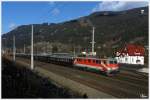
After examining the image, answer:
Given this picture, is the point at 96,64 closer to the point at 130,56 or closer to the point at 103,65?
the point at 103,65

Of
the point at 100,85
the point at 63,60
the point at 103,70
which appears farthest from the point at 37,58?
the point at 100,85

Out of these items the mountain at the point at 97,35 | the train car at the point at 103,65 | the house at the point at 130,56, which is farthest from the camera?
the mountain at the point at 97,35

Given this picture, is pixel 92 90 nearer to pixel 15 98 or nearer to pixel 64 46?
pixel 15 98

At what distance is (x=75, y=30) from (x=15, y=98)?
164041 mm

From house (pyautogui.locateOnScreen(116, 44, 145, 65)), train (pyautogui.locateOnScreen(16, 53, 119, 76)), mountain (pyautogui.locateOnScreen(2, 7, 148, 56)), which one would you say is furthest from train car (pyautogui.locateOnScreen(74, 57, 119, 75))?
mountain (pyautogui.locateOnScreen(2, 7, 148, 56))

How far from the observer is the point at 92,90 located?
33875 mm

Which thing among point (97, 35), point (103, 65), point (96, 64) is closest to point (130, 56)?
point (96, 64)

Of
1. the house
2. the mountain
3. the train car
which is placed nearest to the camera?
the train car

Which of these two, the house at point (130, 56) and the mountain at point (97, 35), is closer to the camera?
the house at point (130, 56)

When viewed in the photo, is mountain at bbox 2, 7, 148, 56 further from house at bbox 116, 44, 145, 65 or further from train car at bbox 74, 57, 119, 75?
train car at bbox 74, 57, 119, 75

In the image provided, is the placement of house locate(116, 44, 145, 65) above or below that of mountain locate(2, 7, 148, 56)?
below

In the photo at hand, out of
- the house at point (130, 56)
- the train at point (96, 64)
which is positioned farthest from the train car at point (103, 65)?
the house at point (130, 56)

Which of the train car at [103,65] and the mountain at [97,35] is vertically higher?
the mountain at [97,35]

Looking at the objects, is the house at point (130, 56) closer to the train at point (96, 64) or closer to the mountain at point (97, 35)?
the train at point (96, 64)
